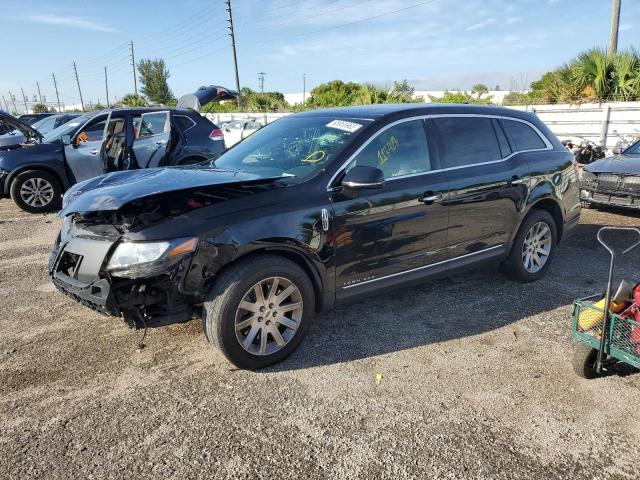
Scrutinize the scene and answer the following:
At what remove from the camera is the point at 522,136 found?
490 cm

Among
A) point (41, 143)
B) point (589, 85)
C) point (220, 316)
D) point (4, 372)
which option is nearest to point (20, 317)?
point (4, 372)

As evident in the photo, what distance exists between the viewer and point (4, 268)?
5.57 m

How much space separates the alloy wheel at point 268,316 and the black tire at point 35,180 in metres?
6.99

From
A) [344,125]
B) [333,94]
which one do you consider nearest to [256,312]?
[344,125]

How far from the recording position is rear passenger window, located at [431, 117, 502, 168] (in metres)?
→ 4.20

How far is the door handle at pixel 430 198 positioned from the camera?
3922 millimetres

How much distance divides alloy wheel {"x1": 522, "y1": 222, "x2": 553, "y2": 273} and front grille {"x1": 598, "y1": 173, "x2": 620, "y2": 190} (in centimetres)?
368

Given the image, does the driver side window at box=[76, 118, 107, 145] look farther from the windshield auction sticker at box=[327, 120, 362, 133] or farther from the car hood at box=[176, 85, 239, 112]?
the windshield auction sticker at box=[327, 120, 362, 133]

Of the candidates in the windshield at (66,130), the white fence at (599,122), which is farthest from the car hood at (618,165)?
the windshield at (66,130)

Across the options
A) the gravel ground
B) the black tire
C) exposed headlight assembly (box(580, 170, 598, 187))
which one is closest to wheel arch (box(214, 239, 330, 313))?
the gravel ground

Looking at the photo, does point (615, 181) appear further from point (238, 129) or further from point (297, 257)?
point (238, 129)

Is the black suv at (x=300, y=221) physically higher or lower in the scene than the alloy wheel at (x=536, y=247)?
higher

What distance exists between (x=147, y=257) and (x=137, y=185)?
647 millimetres

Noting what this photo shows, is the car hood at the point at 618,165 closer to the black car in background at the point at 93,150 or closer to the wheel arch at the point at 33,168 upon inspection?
the black car in background at the point at 93,150
